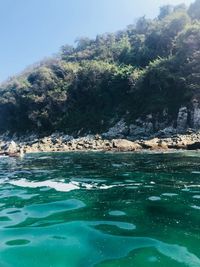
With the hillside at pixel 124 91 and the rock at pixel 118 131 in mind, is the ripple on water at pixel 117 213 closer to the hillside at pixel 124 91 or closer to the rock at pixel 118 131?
the hillside at pixel 124 91

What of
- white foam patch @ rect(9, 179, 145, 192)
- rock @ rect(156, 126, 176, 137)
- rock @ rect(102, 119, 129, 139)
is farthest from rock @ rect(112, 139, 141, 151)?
white foam patch @ rect(9, 179, 145, 192)

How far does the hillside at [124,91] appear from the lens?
1743 inches

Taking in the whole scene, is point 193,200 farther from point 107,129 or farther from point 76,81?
point 76,81

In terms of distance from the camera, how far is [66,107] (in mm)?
60281

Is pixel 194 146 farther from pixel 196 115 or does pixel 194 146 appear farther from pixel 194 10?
pixel 194 10

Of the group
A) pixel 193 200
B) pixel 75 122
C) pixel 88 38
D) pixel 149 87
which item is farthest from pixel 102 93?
pixel 193 200

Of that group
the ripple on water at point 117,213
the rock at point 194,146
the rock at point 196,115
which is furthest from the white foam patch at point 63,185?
the rock at point 196,115

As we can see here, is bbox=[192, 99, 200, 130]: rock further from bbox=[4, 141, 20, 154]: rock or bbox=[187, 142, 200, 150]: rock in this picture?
bbox=[4, 141, 20, 154]: rock

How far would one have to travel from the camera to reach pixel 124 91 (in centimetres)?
5447

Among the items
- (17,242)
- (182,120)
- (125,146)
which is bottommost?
(17,242)

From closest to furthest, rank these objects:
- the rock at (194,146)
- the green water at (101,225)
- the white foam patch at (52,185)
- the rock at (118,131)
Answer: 1. the green water at (101,225)
2. the white foam patch at (52,185)
3. the rock at (194,146)
4. the rock at (118,131)

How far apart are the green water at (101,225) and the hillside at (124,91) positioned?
31.4 metres

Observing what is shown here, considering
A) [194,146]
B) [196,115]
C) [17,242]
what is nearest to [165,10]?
[196,115]

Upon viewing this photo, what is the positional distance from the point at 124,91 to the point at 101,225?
48.8 meters
